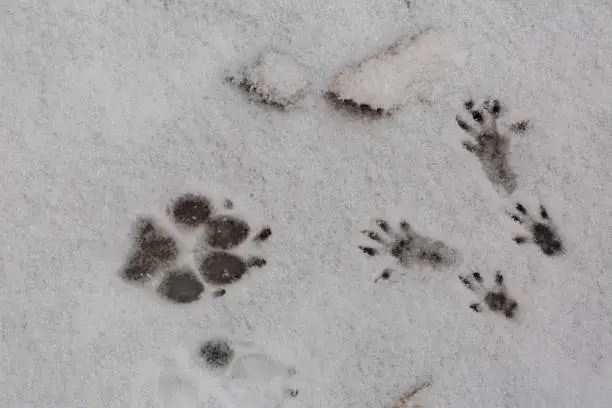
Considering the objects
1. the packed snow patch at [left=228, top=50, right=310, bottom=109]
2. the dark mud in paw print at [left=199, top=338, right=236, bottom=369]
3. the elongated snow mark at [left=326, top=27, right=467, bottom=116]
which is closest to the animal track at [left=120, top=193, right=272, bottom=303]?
the dark mud in paw print at [left=199, top=338, right=236, bottom=369]

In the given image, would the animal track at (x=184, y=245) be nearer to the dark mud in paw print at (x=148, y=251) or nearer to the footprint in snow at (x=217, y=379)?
the dark mud in paw print at (x=148, y=251)

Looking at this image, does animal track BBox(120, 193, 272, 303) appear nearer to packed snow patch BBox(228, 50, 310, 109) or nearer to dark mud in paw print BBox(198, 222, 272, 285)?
dark mud in paw print BBox(198, 222, 272, 285)

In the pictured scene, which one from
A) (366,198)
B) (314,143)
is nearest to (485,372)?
(366,198)

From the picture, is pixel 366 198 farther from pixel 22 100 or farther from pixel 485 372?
pixel 22 100

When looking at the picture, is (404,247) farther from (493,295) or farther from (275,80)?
(275,80)

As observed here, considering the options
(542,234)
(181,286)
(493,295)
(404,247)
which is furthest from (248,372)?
(542,234)
